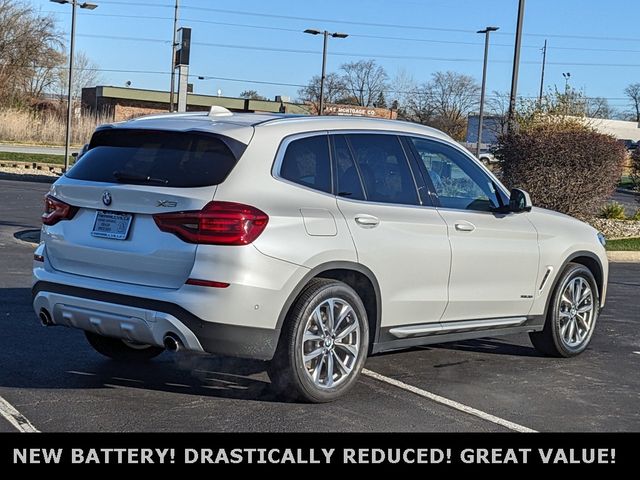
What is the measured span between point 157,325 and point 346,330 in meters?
1.28

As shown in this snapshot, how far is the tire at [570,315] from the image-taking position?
7918mm

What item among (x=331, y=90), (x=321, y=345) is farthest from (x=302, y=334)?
(x=331, y=90)

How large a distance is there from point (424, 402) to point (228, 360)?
65.6 inches

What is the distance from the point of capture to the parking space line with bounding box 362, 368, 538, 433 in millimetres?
5812

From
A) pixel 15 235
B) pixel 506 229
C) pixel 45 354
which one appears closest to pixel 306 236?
pixel 506 229

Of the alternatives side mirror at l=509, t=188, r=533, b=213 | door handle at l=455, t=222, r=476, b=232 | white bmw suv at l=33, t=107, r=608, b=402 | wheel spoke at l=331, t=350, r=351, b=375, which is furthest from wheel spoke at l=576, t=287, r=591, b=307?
wheel spoke at l=331, t=350, r=351, b=375

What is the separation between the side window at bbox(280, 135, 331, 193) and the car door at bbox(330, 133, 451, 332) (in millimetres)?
91

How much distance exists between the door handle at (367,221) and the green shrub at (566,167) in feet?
43.3

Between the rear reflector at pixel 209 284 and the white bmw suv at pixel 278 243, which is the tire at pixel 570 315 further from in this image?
the rear reflector at pixel 209 284

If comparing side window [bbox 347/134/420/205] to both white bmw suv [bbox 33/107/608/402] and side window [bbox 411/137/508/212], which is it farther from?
side window [bbox 411/137/508/212]

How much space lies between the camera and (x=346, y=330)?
6184 millimetres

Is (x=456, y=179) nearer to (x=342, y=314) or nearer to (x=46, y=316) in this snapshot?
(x=342, y=314)
